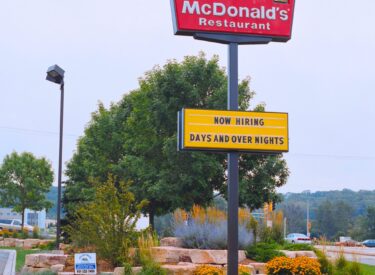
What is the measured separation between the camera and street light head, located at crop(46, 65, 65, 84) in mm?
24180

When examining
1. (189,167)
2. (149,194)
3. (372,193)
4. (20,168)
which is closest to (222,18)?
(189,167)

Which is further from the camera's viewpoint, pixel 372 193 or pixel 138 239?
pixel 372 193

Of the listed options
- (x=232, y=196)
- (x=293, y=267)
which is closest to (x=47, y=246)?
(x=293, y=267)

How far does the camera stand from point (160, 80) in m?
26.6

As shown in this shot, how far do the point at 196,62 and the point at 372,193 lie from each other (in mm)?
116401

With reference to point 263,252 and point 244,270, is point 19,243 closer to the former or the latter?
point 263,252

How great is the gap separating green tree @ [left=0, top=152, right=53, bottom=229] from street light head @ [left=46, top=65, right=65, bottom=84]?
2564cm

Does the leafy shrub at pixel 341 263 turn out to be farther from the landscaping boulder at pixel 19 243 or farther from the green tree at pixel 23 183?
the green tree at pixel 23 183

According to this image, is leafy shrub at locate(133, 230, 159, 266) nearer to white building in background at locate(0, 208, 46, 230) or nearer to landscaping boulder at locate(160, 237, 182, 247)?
landscaping boulder at locate(160, 237, 182, 247)

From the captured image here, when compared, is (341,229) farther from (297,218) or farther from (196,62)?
(196,62)

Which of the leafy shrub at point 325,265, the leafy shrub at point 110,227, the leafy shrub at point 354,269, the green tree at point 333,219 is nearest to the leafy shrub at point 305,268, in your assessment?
the leafy shrub at point 354,269

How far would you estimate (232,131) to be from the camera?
1252 centimetres

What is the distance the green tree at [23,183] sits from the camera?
49.5 m

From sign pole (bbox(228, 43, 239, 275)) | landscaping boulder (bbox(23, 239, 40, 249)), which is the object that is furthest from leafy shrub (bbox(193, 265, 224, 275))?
landscaping boulder (bbox(23, 239, 40, 249))
